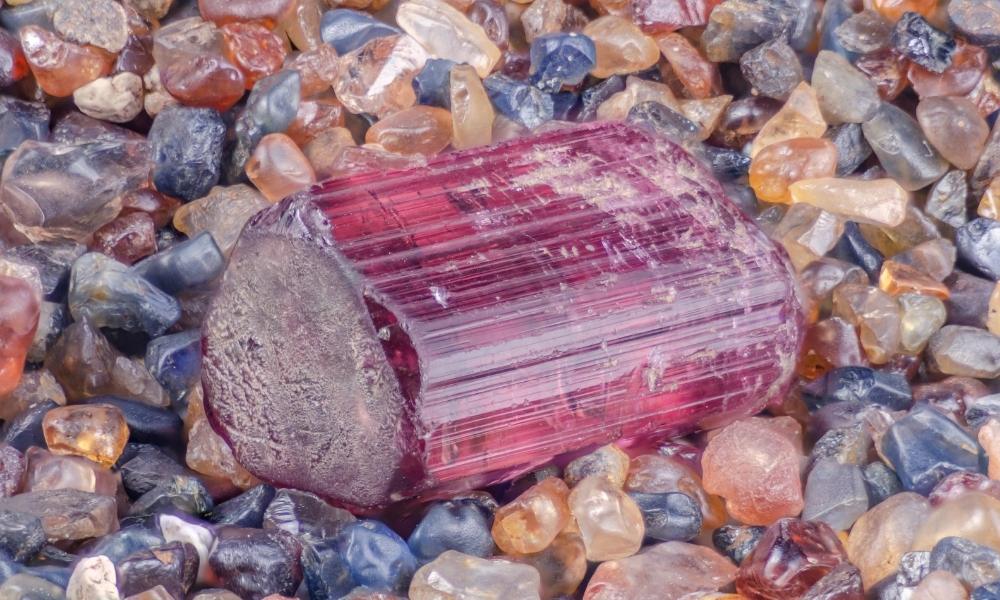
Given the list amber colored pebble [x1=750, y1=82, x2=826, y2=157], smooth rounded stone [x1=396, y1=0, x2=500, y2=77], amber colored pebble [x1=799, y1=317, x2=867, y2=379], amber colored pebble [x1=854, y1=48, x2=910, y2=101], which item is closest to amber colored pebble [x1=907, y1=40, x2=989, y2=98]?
amber colored pebble [x1=854, y1=48, x2=910, y2=101]

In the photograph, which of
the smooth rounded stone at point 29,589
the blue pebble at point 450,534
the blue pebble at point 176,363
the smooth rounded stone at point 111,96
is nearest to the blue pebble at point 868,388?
the blue pebble at point 450,534

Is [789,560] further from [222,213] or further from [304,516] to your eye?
[222,213]

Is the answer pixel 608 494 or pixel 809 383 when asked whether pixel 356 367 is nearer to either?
pixel 608 494

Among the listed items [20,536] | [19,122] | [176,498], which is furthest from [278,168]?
[20,536]

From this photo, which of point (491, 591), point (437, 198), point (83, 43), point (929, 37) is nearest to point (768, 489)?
point (491, 591)

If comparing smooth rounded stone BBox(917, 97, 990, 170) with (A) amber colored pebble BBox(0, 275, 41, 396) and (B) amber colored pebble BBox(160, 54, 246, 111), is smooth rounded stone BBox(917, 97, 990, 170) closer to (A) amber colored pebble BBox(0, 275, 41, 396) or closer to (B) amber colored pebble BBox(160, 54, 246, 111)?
(B) amber colored pebble BBox(160, 54, 246, 111)

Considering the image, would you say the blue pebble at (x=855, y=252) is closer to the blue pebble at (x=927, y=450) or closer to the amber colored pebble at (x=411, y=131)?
the blue pebble at (x=927, y=450)
